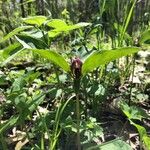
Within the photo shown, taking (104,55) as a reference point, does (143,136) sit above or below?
below

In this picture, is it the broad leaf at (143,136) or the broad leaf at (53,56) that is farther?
the broad leaf at (143,136)

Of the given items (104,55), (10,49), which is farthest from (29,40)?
(104,55)

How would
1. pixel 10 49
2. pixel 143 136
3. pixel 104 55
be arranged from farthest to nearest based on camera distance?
pixel 10 49 → pixel 143 136 → pixel 104 55

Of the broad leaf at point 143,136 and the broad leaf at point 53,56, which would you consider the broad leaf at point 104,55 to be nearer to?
the broad leaf at point 53,56

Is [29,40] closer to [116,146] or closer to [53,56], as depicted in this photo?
[53,56]

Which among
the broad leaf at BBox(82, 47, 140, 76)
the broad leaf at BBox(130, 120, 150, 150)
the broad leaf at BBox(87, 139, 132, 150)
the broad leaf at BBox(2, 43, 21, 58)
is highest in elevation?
the broad leaf at BBox(82, 47, 140, 76)

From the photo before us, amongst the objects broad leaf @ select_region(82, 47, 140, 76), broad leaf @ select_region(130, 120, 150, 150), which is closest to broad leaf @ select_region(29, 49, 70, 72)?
broad leaf @ select_region(82, 47, 140, 76)

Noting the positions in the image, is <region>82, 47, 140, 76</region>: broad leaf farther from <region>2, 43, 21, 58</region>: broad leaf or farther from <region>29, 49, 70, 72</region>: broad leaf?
<region>2, 43, 21, 58</region>: broad leaf

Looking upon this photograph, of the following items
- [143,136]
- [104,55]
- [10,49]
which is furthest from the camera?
[10,49]

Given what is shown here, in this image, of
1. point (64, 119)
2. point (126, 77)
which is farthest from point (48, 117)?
point (126, 77)

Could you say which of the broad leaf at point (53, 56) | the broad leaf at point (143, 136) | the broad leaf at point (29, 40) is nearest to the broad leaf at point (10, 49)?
the broad leaf at point (29, 40)

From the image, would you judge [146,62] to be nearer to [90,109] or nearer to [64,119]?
[90,109]
